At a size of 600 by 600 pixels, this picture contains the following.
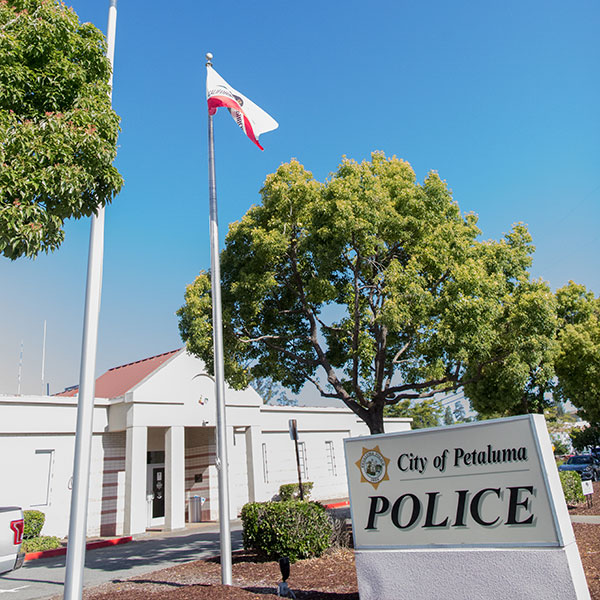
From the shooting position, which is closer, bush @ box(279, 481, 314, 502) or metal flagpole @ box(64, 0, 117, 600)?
metal flagpole @ box(64, 0, 117, 600)

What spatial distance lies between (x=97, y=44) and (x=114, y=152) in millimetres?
1534

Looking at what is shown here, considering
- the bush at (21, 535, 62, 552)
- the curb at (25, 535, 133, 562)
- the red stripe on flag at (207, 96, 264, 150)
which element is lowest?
the curb at (25, 535, 133, 562)

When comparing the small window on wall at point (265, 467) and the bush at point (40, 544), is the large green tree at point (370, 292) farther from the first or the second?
the small window on wall at point (265, 467)

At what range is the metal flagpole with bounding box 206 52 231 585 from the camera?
7.79 m

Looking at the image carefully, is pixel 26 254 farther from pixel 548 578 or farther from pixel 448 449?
pixel 548 578

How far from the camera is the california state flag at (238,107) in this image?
10.3 meters

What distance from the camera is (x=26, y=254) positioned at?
4.89 meters

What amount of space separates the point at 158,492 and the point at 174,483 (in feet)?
9.05

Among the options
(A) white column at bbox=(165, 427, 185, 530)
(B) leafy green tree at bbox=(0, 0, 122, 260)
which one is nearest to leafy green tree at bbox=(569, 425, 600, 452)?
(A) white column at bbox=(165, 427, 185, 530)

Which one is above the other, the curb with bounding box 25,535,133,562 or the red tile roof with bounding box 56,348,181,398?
the red tile roof with bounding box 56,348,181,398

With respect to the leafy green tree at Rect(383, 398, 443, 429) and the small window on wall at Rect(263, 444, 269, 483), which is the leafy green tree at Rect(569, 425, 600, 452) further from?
the small window on wall at Rect(263, 444, 269, 483)

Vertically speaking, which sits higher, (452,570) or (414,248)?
(414,248)

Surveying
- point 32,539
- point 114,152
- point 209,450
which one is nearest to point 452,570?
point 114,152

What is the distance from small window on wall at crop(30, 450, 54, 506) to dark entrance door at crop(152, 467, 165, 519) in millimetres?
4394
